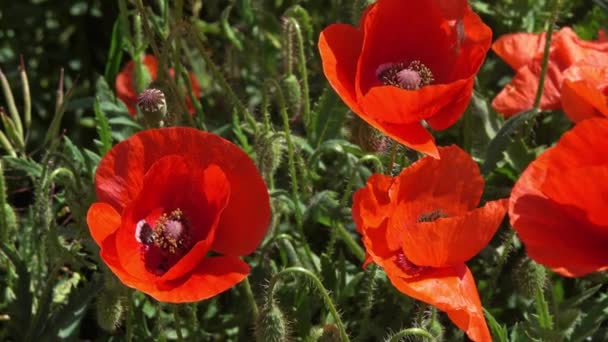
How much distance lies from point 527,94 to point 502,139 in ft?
0.63

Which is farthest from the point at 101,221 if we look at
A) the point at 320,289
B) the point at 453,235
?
the point at 453,235

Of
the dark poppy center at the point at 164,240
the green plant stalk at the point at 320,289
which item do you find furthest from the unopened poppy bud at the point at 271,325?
the dark poppy center at the point at 164,240

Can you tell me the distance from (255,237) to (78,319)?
0.54 metres

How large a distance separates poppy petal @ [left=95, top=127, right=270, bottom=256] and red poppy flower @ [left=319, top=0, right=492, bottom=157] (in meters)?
0.23

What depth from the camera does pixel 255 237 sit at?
1882mm

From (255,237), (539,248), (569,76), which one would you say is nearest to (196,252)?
(255,237)

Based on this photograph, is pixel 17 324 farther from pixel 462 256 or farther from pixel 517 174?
pixel 517 174

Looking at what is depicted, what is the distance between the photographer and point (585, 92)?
191cm

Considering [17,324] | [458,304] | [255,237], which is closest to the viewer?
[458,304]

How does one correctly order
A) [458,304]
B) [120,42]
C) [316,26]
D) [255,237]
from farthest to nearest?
[316,26] → [120,42] → [255,237] → [458,304]

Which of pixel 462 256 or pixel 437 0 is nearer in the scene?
pixel 462 256

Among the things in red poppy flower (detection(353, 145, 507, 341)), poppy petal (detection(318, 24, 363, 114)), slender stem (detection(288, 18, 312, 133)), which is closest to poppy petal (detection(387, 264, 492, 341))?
red poppy flower (detection(353, 145, 507, 341))

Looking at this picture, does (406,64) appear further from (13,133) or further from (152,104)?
(13,133)

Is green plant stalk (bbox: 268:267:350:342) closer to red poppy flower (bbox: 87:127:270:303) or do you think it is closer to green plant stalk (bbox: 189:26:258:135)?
red poppy flower (bbox: 87:127:270:303)
